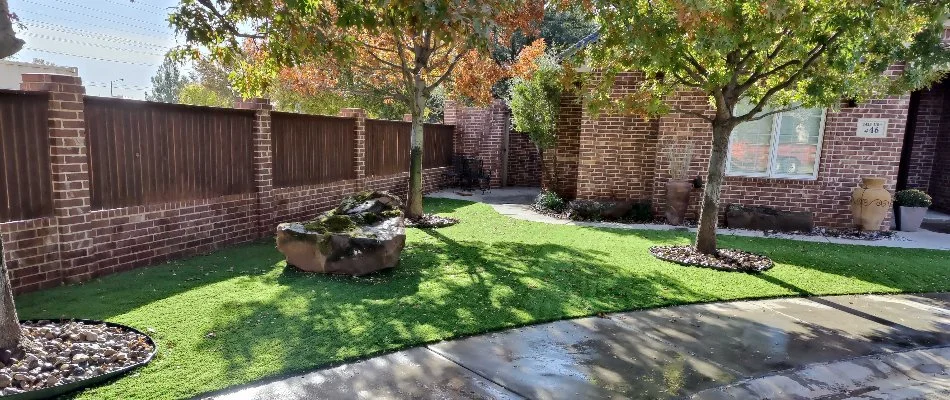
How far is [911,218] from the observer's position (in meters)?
10.2

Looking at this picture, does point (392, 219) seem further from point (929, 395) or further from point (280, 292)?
point (929, 395)

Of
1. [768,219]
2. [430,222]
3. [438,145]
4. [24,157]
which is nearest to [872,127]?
[768,219]

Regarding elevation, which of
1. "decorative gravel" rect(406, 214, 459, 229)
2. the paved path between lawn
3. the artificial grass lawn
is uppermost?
"decorative gravel" rect(406, 214, 459, 229)

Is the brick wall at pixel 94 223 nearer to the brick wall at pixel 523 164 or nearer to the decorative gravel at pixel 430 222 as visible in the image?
the decorative gravel at pixel 430 222

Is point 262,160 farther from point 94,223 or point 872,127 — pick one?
point 872,127

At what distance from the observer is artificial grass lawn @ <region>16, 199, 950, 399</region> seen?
3865 millimetres

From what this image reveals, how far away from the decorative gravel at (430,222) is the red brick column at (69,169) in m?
4.93

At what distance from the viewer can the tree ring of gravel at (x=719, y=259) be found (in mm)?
6997

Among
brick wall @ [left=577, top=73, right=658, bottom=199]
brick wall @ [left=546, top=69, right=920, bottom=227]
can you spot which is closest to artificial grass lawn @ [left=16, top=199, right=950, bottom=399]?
brick wall @ [left=546, top=69, right=920, bottom=227]

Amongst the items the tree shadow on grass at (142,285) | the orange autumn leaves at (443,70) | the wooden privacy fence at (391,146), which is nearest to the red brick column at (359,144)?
the wooden privacy fence at (391,146)

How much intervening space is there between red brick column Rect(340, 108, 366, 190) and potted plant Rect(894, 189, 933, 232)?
10.3m

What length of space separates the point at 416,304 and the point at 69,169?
11.8ft

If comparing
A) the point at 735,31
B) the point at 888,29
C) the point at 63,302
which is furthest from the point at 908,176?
the point at 63,302

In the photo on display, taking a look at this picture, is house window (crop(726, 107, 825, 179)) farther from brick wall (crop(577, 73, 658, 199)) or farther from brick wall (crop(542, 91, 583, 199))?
brick wall (crop(542, 91, 583, 199))
